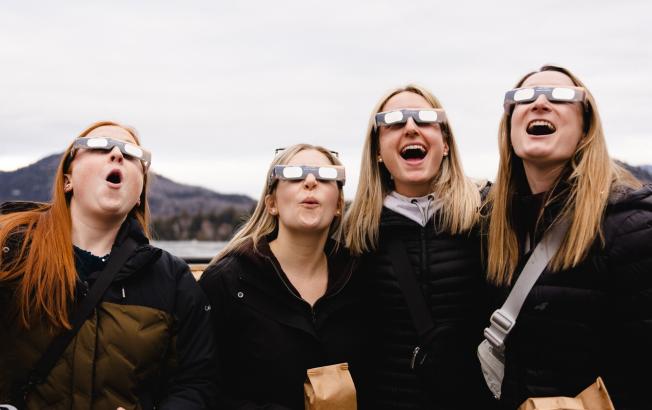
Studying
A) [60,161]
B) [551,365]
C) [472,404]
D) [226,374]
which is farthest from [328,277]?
[60,161]

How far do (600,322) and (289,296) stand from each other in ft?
5.81

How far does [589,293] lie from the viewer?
3080mm

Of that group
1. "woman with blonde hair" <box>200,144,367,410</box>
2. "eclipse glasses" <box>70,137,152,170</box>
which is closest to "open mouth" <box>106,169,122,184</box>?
"eclipse glasses" <box>70,137,152,170</box>

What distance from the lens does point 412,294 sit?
365 cm

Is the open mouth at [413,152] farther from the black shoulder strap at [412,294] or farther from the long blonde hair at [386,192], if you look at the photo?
the black shoulder strap at [412,294]

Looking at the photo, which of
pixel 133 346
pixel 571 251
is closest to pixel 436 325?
pixel 571 251

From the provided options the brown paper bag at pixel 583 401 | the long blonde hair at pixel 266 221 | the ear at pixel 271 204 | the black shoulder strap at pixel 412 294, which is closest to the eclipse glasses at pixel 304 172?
the long blonde hair at pixel 266 221

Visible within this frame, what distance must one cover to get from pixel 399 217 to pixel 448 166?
22.8 inches

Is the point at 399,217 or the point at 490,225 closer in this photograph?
the point at 490,225

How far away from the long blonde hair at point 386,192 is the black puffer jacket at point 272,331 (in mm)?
323

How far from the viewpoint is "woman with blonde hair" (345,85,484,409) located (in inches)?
142

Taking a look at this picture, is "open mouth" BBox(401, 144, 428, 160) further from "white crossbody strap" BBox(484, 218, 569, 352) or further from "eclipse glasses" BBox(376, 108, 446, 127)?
"white crossbody strap" BBox(484, 218, 569, 352)

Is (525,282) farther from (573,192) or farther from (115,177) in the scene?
(115,177)

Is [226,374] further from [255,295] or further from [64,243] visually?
[64,243]
